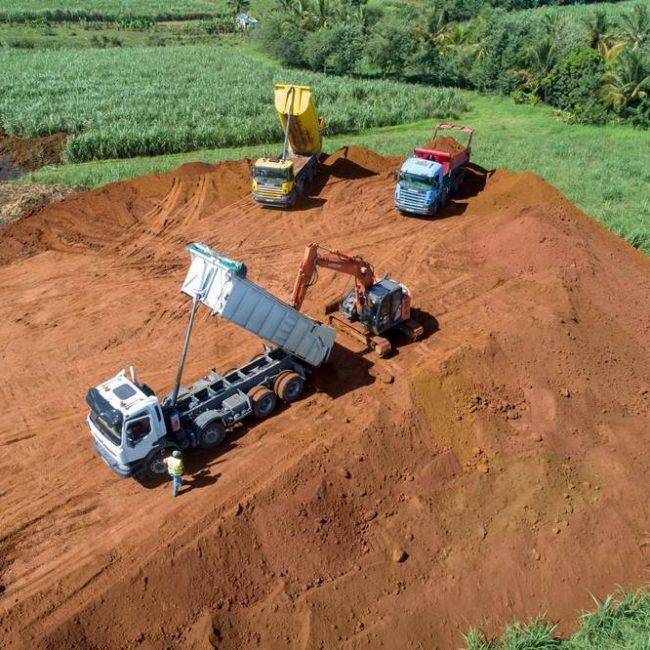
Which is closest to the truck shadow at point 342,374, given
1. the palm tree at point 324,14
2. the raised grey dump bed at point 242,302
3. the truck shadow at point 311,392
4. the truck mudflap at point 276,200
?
the truck shadow at point 311,392

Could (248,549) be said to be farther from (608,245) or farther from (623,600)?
(608,245)

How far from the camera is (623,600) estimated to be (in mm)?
11938

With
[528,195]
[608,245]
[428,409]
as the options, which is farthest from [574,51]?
[428,409]

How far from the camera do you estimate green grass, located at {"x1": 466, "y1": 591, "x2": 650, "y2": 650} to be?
11.0m

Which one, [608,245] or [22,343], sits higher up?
[608,245]

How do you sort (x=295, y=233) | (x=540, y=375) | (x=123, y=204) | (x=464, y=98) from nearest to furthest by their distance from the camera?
(x=540, y=375), (x=295, y=233), (x=123, y=204), (x=464, y=98)

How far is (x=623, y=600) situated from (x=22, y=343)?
17154 millimetres

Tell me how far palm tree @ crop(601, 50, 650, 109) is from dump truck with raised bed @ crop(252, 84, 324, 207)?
839 inches

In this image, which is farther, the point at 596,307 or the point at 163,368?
the point at 596,307

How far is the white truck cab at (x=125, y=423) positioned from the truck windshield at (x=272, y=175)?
46.6ft

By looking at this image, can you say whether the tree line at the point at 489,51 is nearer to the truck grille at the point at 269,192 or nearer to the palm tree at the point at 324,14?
the palm tree at the point at 324,14

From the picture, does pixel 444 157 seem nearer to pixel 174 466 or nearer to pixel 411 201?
pixel 411 201

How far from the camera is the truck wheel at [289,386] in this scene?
1534 centimetres

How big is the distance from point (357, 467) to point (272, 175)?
1527cm
